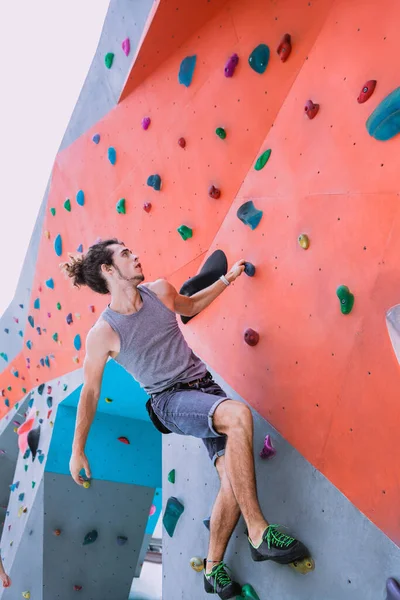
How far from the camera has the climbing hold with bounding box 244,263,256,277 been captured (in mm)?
2258

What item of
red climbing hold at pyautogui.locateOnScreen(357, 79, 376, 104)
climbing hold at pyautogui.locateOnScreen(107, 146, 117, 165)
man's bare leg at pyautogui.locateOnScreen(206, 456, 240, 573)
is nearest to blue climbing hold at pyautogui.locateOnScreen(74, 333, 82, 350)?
climbing hold at pyautogui.locateOnScreen(107, 146, 117, 165)

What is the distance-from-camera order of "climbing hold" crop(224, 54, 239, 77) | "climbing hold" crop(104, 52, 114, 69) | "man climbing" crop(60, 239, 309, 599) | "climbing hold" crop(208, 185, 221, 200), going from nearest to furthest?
"man climbing" crop(60, 239, 309, 599) → "climbing hold" crop(224, 54, 239, 77) → "climbing hold" crop(208, 185, 221, 200) → "climbing hold" crop(104, 52, 114, 69)

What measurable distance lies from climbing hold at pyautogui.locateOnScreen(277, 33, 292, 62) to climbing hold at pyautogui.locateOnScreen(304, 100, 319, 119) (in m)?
0.36

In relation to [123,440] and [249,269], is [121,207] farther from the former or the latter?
[123,440]

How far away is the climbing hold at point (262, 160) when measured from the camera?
2.28 m

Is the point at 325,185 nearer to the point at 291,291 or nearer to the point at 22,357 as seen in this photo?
the point at 291,291

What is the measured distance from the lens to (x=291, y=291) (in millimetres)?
2045

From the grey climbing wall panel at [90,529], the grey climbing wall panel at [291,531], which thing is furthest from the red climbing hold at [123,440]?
the grey climbing wall panel at [291,531]

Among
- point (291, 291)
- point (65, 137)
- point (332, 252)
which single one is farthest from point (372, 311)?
point (65, 137)

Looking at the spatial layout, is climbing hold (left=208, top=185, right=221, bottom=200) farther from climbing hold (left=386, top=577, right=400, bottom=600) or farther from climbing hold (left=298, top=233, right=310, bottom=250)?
climbing hold (left=386, top=577, right=400, bottom=600)

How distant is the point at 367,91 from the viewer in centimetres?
178

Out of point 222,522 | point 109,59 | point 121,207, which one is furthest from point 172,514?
point 109,59

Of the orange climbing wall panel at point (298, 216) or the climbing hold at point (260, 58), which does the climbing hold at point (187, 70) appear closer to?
the orange climbing wall panel at point (298, 216)

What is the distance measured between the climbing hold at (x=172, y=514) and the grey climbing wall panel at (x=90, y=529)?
2.62m
